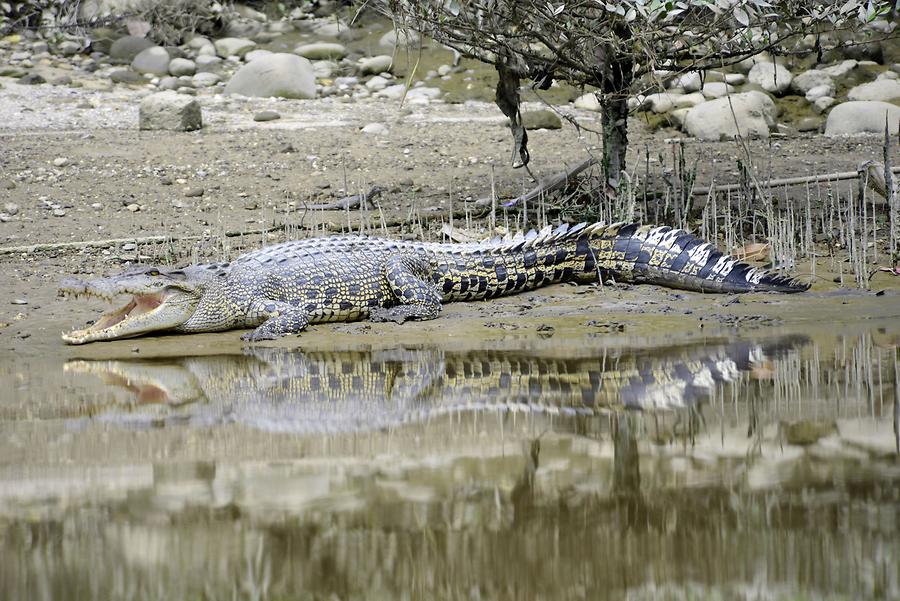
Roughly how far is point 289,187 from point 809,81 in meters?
9.45

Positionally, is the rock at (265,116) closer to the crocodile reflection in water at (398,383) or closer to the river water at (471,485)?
the crocodile reflection in water at (398,383)

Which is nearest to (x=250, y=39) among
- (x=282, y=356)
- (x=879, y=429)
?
(x=282, y=356)

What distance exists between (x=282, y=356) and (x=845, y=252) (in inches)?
177

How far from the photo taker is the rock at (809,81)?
16.8 meters

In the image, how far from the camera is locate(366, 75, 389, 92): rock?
59.8 ft

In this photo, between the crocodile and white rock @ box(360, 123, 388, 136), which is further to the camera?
white rock @ box(360, 123, 388, 136)

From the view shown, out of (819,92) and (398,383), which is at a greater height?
(819,92)

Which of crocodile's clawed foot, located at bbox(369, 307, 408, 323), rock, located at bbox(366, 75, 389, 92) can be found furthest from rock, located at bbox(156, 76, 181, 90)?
crocodile's clawed foot, located at bbox(369, 307, 408, 323)

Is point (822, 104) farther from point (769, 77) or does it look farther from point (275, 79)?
point (275, 79)

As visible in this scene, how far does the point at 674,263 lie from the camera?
25.2 feet

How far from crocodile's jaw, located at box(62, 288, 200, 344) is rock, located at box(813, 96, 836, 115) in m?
11.7

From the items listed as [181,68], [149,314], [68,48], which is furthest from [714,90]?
[68,48]

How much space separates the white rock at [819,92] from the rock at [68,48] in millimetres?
12981

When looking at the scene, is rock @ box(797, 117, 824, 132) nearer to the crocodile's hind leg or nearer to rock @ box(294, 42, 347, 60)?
rock @ box(294, 42, 347, 60)
